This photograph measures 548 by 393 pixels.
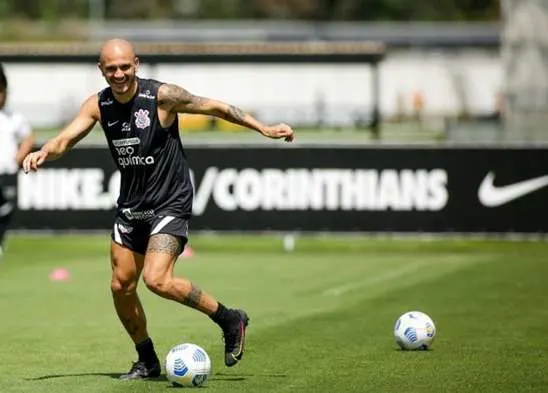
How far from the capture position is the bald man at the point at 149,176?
36.5 ft

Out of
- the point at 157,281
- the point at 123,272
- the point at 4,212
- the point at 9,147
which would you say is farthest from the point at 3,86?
the point at 157,281

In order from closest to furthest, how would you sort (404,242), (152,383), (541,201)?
(152,383)
(541,201)
(404,242)

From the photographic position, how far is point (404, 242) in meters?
25.0

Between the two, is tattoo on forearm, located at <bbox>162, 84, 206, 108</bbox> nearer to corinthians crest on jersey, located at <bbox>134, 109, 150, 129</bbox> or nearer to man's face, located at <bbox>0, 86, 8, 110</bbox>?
corinthians crest on jersey, located at <bbox>134, 109, 150, 129</bbox>

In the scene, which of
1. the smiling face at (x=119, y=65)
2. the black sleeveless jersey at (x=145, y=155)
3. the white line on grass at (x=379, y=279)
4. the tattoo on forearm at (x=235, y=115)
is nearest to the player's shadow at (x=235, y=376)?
the black sleeveless jersey at (x=145, y=155)

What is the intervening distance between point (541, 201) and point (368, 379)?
1230 cm

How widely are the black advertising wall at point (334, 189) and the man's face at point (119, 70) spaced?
12.4m

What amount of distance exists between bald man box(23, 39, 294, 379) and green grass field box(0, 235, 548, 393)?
0.60m

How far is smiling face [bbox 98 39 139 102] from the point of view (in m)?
10.9

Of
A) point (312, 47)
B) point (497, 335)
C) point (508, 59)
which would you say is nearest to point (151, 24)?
point (312, 47)

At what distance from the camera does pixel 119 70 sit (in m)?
10.9

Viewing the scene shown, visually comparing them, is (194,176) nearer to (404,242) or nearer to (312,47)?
(404,242)

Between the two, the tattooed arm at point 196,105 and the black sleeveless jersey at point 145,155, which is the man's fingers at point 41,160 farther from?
the tattooed arm at point 196,105

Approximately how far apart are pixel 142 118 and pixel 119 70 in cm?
42
